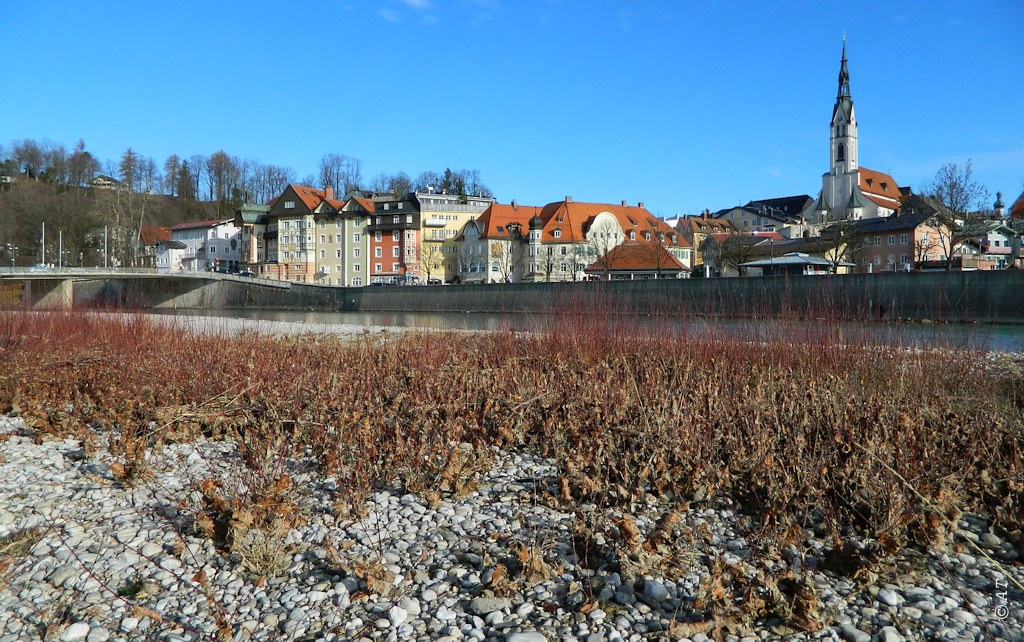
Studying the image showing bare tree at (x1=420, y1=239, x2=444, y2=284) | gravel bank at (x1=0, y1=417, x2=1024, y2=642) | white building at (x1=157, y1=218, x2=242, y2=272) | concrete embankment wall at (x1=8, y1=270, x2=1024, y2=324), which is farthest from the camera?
white building at (x1=157, y1=218, x2=242, y2=272)

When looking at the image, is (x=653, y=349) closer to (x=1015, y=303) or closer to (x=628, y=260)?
(x=1015, y=303)

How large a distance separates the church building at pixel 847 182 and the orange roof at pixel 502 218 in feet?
146

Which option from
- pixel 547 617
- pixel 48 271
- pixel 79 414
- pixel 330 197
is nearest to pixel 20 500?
pixel 79 414

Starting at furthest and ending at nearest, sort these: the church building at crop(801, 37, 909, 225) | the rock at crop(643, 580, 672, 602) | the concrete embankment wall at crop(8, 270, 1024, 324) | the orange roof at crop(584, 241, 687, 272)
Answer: the church building at crop(801, 37, 909, 225) < the orange roof at crop(584, 241, 687, 272) < the concrete embankment wall at crop(8, 270, 1024, 324) < the rock at crop(643, 580, 672, 602)

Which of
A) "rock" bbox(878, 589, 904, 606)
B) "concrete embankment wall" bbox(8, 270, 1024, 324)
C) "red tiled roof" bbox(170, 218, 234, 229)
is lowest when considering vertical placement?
"rock" bbox(878, 589, 904, 606)

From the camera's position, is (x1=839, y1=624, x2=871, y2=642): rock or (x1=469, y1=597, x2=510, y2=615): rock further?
(x1=469, y1=597, x2=510, y2=615): rock

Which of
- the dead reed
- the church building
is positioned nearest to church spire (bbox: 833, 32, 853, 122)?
the church building

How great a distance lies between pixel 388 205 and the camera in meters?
90.1

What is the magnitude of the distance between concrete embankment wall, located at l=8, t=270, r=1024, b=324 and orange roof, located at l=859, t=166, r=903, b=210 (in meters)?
81.3

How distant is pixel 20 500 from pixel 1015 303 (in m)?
34.6

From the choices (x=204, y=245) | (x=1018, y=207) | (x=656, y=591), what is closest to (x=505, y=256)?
(x=204, y=245)

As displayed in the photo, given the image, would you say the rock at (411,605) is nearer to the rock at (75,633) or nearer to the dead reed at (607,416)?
the dead reed at (607,416)

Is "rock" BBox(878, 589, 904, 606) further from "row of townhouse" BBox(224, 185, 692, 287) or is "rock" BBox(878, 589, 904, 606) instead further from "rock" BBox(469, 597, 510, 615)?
"row of townhouse" BBox(224, 185, 692, 287)

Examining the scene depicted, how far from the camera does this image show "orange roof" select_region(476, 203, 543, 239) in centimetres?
8500
